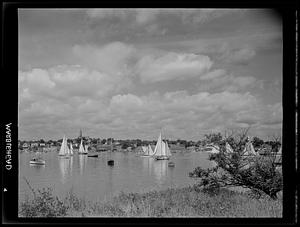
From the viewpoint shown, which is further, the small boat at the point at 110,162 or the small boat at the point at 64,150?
the small boat at the point at 110,162

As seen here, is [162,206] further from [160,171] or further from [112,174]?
[112,174]

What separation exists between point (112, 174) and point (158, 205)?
0.86 meters

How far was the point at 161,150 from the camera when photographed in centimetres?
488

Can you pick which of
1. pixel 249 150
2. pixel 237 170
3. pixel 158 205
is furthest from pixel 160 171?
pixel 249 150

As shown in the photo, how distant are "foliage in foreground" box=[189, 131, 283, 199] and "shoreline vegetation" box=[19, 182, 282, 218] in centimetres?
15

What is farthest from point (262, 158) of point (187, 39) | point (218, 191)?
point (187, 39)

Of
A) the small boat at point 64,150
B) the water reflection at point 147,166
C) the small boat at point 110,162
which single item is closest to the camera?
the small boat at point 64,150

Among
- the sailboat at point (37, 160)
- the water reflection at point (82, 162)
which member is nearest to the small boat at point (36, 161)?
the sailboat at point (37, 160)

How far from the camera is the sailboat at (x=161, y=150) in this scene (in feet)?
15.8

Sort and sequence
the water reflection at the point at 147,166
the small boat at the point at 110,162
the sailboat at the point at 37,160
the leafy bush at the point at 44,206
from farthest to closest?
the small boat at the point at 110,162, the water reflection at the point at 147,166, the sailboat at the point at 37,160, the leafy bush at the point at 44,206

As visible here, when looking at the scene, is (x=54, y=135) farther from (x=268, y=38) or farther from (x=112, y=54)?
(x=268, y=38)

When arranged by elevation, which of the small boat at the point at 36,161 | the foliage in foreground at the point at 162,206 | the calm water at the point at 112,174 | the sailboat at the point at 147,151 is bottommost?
the foliage in foreground at the point at 162,206

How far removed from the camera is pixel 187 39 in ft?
15.3

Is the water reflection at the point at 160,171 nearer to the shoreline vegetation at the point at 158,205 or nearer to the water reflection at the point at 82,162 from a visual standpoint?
the shoreline vegetation at the point at 158,205
